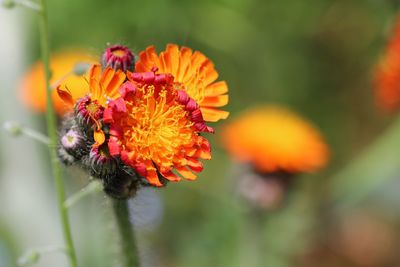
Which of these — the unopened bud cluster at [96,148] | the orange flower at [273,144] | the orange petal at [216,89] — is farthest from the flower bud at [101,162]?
the orange flower at [273,144]

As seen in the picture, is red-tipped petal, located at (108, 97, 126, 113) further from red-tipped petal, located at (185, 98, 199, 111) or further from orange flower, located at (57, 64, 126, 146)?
red-tipped petal, located at (185, 98, 199, 111)

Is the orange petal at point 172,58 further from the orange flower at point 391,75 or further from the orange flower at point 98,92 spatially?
the orange flower at point 391,75

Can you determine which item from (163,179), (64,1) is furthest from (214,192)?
(163,179)

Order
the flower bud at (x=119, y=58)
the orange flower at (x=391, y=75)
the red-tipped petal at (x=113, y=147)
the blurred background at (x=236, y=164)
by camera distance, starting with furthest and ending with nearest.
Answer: the blurred background at (x=236, y=164), the orange flower at (x=391, y=75), the flower bud at (x=119, y=58), the red-tipped petal at (x=113, y=147)

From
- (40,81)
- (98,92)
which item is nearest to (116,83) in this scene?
(98,92)

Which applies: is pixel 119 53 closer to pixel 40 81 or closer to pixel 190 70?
pixel 190 70

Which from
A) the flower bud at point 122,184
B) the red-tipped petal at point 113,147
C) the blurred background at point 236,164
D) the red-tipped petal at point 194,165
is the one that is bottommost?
the blurred background at point 236,164
